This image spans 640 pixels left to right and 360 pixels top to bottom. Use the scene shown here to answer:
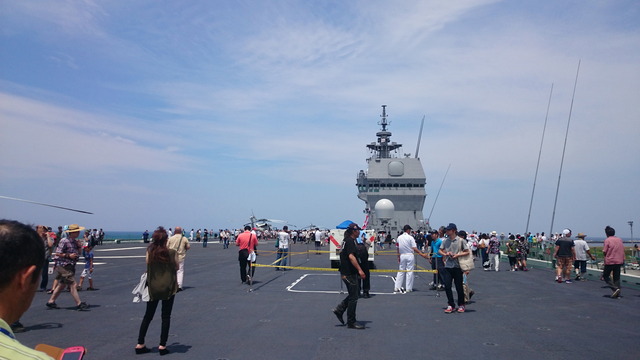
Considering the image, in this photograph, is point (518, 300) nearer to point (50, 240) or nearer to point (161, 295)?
point (161, 295)

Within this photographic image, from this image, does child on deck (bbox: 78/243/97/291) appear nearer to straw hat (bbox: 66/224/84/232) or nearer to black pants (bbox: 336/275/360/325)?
straw hat (bbox: 66/224/84/232)

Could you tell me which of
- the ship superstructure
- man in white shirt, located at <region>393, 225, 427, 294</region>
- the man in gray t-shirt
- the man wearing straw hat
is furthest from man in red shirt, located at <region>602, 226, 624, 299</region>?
the ship superstructure

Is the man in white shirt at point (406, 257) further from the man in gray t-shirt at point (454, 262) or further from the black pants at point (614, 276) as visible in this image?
the black pants at point (614, 276)

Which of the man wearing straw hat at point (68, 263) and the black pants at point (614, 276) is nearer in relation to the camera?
the man wearing straw hat at point (68, 263)

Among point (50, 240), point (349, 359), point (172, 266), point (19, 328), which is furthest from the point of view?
point (50, 240)

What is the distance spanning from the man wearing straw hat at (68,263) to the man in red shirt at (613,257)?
1360 cm

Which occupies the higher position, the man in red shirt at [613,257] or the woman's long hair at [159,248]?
the man in red shirt at [613,257]

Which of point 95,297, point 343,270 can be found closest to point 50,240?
point 95,297

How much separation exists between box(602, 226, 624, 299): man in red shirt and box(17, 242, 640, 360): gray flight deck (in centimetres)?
45

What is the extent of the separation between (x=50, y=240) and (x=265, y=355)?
8.15 m

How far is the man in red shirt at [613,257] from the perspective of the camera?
493 inches

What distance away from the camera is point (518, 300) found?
1251 centimetres

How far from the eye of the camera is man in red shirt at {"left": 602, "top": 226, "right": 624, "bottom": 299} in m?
12.5

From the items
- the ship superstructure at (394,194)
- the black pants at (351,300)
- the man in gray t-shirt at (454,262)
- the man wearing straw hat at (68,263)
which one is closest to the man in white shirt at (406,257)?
the man in gray t-shirt at (454,262)
